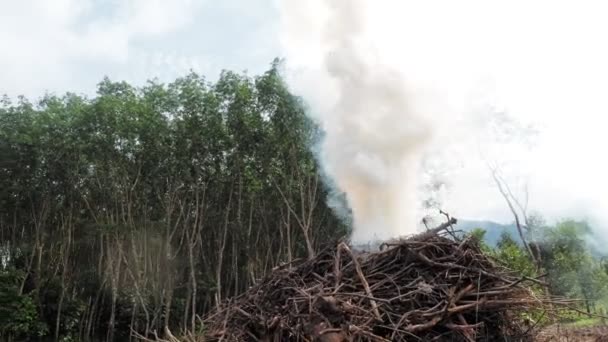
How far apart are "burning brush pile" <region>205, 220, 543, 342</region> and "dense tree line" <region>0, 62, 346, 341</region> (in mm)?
16785

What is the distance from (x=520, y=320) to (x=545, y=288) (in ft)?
2.47

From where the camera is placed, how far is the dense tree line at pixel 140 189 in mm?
24688

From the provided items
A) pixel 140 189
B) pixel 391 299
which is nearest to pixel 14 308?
pixel 140 189

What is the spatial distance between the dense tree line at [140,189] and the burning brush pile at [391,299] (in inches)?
661

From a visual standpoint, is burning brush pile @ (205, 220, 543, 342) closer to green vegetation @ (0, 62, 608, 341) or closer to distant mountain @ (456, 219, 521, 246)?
distant mountain @ (456, 219, 521, 246)

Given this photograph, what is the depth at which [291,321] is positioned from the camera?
5750 millimetres

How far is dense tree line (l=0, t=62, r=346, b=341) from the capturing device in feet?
81.0

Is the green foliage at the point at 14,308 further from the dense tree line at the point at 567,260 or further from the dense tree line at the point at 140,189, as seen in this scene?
the dense tree line at the point at 567,260

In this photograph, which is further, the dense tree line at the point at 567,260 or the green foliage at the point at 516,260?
the dense tree line at the point at 567,260

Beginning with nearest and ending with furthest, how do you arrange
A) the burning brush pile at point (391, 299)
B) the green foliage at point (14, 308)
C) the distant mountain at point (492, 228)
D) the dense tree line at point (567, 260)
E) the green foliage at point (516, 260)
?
the burning brush pile at point (391, 299) < the green foliage at point (516, 260) < the distant mountain at point (492, 228) < the green foliage at point (14, 308) < the dense tree line at point (567, 260)

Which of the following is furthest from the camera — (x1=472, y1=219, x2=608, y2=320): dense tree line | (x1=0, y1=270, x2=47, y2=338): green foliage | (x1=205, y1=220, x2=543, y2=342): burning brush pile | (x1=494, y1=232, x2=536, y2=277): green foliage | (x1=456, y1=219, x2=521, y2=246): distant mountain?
(x1=472, y1=219, x2=608, y2=320): dense tree line

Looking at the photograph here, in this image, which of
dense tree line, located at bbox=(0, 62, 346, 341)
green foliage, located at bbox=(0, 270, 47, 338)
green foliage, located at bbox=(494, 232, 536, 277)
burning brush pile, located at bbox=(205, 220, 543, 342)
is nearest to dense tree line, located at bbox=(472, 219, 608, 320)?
green foliage, located at bbox=(494, 232, 536, 277)

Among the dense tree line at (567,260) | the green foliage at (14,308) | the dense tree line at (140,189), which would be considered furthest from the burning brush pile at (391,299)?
the green foliage at (14,308)

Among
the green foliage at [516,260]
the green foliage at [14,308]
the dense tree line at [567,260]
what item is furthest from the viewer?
the dense tree line at [567,260]
